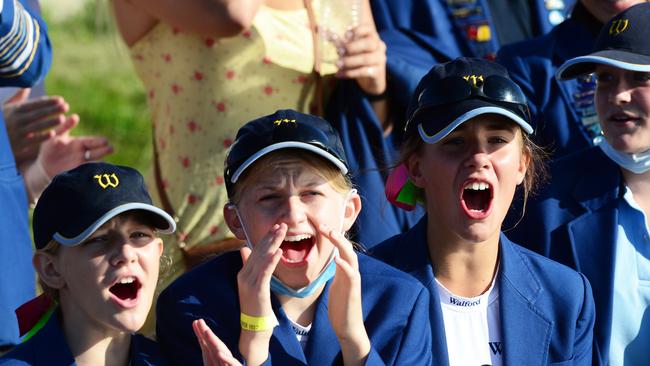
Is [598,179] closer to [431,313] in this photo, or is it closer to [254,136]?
[431,313]

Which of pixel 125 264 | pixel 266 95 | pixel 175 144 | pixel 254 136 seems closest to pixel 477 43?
pixel 266 95

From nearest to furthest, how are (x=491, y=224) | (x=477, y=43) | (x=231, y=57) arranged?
(x=491, y=224) → (x=231, y=57) → (x=477, y=43)

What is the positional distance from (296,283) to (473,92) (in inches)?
29.3

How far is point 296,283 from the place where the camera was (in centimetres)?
343

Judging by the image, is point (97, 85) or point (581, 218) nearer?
point (581, 218)

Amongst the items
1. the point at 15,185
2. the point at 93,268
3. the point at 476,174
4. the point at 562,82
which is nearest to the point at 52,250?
the point at 93,268

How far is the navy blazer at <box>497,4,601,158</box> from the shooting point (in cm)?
445

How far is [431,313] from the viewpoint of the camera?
3.66 metres

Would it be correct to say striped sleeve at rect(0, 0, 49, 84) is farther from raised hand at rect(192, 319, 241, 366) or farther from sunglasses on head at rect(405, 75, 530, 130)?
sunglasses on head at rect(405, 75, 530, 130)

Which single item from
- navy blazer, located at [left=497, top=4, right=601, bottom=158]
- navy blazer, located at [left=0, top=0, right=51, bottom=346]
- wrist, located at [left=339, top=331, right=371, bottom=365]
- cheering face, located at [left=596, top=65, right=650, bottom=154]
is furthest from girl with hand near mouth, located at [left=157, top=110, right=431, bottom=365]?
navy blazer, located at [left=497, top=4, right=601, bottom=158]

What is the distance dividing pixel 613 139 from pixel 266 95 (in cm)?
118

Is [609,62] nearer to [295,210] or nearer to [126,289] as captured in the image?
[295,210]

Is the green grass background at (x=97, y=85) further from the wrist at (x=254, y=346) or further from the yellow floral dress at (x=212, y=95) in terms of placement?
the wrist at (x=254, y=346)

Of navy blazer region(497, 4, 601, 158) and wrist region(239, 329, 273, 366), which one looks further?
navy blazer region(497, 4, 601, 158)
